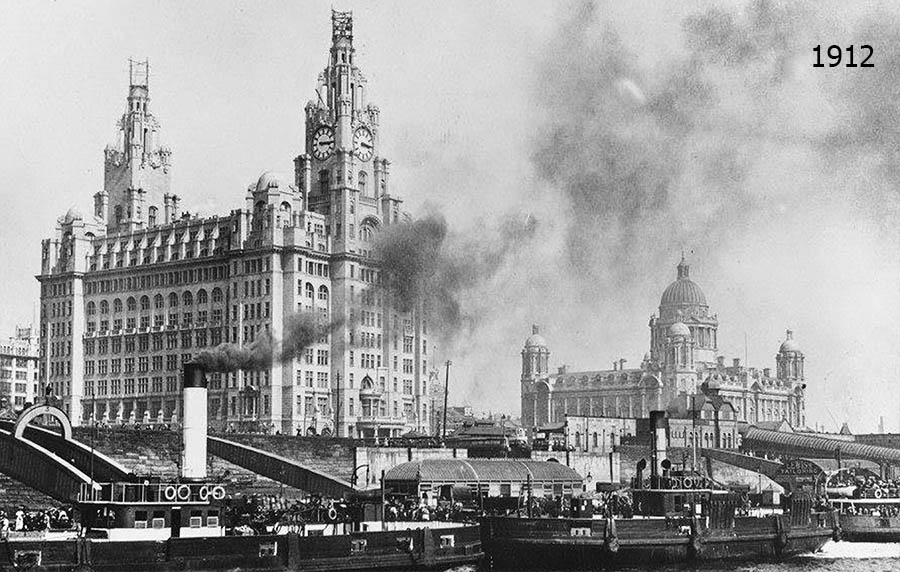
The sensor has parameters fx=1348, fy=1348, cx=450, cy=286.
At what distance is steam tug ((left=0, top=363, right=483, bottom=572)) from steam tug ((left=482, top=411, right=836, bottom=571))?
4.38 metres

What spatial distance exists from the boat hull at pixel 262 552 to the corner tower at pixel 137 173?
373 ft

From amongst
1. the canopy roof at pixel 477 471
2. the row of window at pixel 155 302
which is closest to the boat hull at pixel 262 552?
the canopy roof at pixel 477 471

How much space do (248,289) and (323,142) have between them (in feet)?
69.2

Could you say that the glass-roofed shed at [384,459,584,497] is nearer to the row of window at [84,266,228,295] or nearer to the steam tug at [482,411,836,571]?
the steam tug at [482,411,836,571]

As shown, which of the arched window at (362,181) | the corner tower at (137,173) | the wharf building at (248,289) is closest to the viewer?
the wharf building at (248,289)

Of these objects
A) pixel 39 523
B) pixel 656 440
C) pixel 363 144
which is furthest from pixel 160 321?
pixel 39 523

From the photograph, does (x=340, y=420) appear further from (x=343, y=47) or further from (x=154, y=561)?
(x=154, y=561)

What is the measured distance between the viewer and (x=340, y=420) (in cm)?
14950

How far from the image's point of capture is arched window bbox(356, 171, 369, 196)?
519 ft

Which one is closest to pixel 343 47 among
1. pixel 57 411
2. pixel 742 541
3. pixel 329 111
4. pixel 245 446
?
pixel 329 111

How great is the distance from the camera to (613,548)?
68.4 m

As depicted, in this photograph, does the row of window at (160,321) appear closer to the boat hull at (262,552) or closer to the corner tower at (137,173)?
the corner tower at (137,173)

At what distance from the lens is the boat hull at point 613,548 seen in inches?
2702

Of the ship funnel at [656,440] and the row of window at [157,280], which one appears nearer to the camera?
the ship funnel at [656,440]
